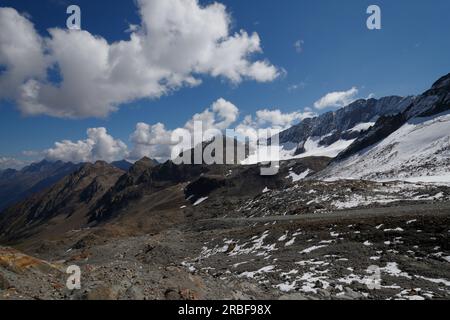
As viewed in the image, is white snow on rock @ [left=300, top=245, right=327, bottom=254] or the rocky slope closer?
white snow on rock @ [left=300, top=245, right=327, bottom=254]

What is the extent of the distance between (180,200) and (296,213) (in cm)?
13536

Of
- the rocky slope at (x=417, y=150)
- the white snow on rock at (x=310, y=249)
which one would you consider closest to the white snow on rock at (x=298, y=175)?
the rocky slope at (x=417, y=150)

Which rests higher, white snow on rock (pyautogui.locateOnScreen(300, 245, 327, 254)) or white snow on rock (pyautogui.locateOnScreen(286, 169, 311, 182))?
white snow on rock (pyautogui.locateOnScreen(286, 169, 311, 182))

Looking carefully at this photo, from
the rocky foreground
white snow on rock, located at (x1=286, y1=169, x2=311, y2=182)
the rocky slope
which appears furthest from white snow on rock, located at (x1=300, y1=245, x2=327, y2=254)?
white snow on rock, located at (x1=286, y1=169, x2=311, y2=182)

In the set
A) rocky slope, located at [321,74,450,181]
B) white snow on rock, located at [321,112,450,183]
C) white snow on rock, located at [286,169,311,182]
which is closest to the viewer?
white snow on rock, located at [321,112,450,183]

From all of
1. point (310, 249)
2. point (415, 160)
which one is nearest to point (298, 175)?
point (415, 160)

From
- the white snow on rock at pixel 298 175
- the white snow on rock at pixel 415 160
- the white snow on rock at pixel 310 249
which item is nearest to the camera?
the white snow on rock at pixel 310 249

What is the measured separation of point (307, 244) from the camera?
25.8 metres

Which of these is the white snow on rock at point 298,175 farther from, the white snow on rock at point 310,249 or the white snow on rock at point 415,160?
the white snow on rock at point 310,249

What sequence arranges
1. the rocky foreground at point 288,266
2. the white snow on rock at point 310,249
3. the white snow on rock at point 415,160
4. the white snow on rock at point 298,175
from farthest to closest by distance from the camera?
1. the white snow on rock at point 298,175
2. the white snow on rock at point 415,160
3. the white snow on rock at point 310,249
4. the rocky foreground at point 288,266

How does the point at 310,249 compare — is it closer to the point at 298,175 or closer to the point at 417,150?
the point at 417,150

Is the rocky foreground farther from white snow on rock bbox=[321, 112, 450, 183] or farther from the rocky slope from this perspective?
the rocky slope
